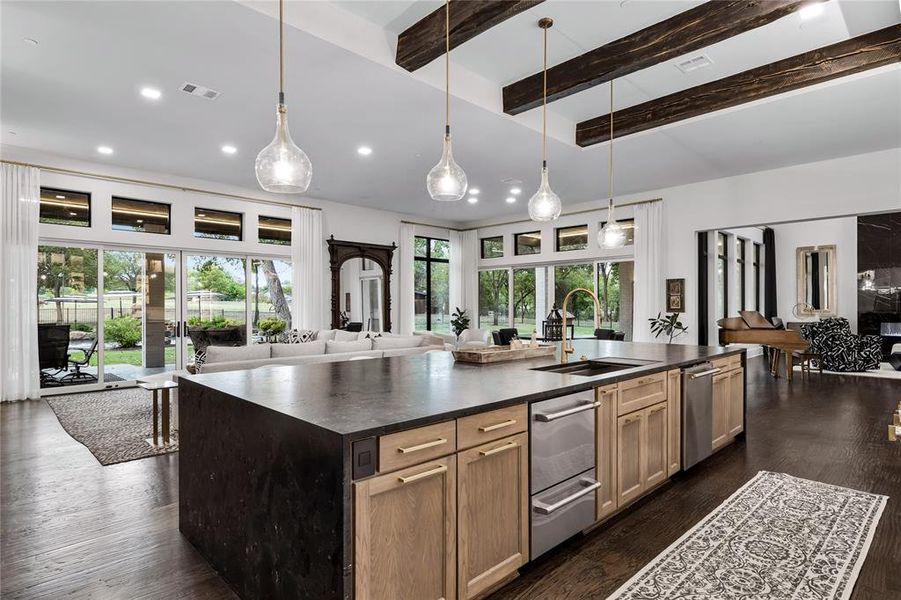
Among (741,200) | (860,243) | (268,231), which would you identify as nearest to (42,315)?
(268,231)

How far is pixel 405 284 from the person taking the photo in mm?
10695

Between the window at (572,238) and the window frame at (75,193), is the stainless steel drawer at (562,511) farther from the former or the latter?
the window at (572,238)

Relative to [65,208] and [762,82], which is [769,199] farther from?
[65,208]

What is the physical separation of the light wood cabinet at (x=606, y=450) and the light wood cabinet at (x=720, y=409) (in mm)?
1612

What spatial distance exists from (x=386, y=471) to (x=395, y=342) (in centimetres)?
448

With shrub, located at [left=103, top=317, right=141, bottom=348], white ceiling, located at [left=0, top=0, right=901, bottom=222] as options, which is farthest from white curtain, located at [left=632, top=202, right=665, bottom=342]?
shrub, located at [left=103, top=317, right=141, bottom=348]

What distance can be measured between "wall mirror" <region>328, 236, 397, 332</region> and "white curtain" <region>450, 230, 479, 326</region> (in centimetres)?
213

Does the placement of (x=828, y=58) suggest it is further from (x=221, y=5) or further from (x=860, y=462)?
(x=221, y=5)

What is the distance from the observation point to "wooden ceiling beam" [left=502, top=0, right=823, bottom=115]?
3.53 m

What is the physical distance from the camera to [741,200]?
7.83m

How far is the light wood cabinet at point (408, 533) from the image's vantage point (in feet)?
5.00

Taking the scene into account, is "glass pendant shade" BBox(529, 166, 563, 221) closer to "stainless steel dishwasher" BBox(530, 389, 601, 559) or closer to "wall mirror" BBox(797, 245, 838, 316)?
"stainless steel dishwasher" BBox(530, 389, 601, 559)

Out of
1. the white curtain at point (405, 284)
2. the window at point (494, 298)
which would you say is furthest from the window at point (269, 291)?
the window at point (494, 298)

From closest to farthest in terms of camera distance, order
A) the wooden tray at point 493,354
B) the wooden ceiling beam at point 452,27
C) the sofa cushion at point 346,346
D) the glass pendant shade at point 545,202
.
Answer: the wooden tray at point 493,354 → the wooden ceiling beam at point 452,27 → the glass pendant shade at point 545,202 → the sofa cushion at point 346,346
